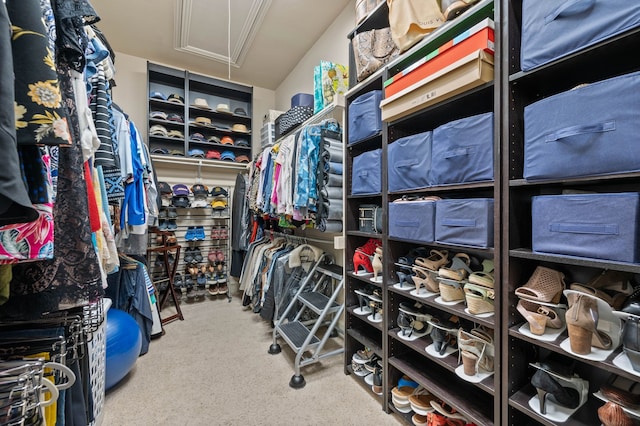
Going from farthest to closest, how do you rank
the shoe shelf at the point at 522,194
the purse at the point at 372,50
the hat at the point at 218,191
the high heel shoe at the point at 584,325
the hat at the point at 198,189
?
the hat at the point at 218,191 → the hat at the point at 198,189 → the purse at the point at 372,50 → the shoe shelf at the point at 522,194 → the high heel shoe at the point at 584,325

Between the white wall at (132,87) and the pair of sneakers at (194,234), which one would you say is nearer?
the white wall at (132,87)

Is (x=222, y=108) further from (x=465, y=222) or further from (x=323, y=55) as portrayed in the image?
(x=465, y=222)

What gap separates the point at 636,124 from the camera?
71cm

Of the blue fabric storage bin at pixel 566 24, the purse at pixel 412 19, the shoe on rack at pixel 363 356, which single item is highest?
the purse at pixel 412 19

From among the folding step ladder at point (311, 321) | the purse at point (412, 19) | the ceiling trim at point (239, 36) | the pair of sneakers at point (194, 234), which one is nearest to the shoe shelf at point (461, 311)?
the folding step ladder at point (311, 321)

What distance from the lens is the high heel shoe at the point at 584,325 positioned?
816 millimetres

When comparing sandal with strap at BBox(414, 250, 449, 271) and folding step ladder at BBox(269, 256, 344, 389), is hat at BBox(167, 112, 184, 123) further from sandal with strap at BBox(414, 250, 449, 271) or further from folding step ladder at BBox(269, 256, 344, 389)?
sandal with strap at BBox(414, 250, 449, 271)

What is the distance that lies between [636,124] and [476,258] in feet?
2.87

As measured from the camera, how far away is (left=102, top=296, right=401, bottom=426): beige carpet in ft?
4.99

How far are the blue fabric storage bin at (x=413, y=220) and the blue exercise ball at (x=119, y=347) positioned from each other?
1885 mm

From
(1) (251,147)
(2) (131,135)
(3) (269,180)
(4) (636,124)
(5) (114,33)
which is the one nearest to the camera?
(4) (636,124)

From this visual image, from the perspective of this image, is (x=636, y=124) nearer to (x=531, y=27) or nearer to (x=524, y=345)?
(x=531, y=27)

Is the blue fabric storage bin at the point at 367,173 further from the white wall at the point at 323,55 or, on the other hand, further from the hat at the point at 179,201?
the hat at the point at 179,201

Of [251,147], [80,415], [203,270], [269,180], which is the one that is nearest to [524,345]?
[80,415]
